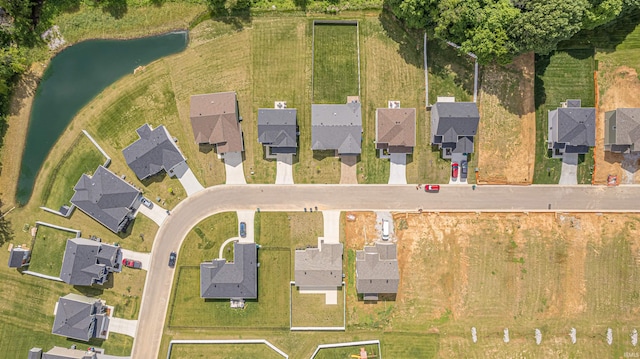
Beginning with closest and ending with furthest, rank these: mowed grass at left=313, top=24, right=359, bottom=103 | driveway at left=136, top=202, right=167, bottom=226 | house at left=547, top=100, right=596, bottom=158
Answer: house at left=547, top=100, right=596, bottom=158 → mowed grass at left=313, top=24, right=359, bottom=103 → driveway at left=136, top=202, right=167, bottom=226

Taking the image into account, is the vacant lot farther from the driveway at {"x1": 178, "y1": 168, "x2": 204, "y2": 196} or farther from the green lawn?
the green lawn

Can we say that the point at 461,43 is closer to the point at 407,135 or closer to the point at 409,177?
the point at 407,135

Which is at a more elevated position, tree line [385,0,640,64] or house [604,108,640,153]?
tree line [385,0,640,64]

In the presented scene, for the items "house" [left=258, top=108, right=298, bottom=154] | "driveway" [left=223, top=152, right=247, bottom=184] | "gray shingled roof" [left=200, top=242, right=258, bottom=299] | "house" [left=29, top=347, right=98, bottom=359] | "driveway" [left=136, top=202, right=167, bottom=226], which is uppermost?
"house" [left=258, top=108, right=298, bottom=154]

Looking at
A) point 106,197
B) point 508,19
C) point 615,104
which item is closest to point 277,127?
point 106,197

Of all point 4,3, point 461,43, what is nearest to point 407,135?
point 461,43

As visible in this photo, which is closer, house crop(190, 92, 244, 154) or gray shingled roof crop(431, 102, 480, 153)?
gray shingled roof crop(431, 102, 480, 153)

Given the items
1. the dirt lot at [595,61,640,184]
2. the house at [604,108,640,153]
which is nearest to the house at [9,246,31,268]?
the dirt lot at [595,61,640,184]
